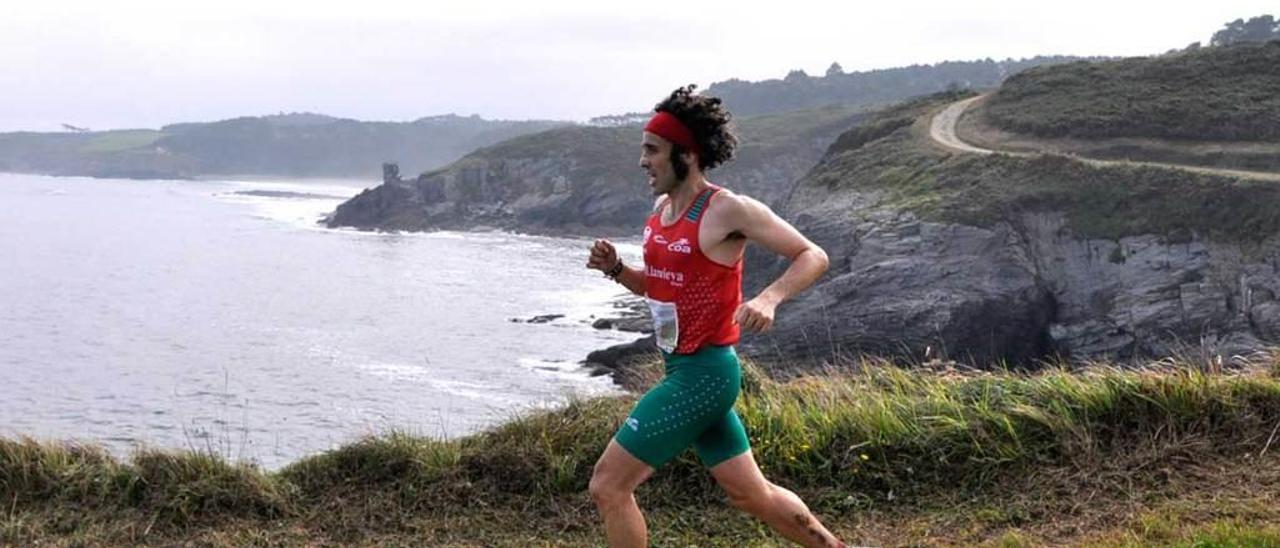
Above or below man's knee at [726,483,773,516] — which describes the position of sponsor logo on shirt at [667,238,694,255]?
above

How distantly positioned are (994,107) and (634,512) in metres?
64.2

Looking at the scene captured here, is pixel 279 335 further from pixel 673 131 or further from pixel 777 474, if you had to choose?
pixel 673 131

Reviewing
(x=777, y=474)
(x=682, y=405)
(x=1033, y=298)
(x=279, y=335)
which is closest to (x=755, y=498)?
(x=682, y=405)

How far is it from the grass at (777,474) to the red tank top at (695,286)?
1399mm

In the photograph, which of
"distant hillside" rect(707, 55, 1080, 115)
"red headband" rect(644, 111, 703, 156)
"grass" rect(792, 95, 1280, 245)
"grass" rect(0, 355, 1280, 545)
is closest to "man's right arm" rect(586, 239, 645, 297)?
"red headband" rect(644, 111, 703, 156)

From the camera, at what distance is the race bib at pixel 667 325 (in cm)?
392

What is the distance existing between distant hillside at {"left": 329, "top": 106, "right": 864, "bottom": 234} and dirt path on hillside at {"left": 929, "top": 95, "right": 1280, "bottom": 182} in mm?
32467

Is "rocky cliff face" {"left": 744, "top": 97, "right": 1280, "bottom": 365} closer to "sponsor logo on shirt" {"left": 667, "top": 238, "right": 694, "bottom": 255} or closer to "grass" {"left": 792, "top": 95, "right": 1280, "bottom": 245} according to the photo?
"grass" {"left": 792, "top": 95, "right": 1280, "bottom": 245}

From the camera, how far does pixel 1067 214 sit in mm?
40031

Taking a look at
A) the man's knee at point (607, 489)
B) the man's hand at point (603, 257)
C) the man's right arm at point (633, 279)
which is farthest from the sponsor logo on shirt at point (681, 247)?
the man's knee at point (607, 489)

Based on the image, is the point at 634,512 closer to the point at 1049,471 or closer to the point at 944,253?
the point at 1049,471

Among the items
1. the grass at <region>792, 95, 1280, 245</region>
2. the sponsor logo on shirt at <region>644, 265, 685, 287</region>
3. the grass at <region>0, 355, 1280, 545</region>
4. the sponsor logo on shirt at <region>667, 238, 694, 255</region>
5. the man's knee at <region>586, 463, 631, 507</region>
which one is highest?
the sponsor logo on shirt at <region>667, 238, 694, 255</region>

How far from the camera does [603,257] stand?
4461 mm

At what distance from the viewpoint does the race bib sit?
392 centimetres
